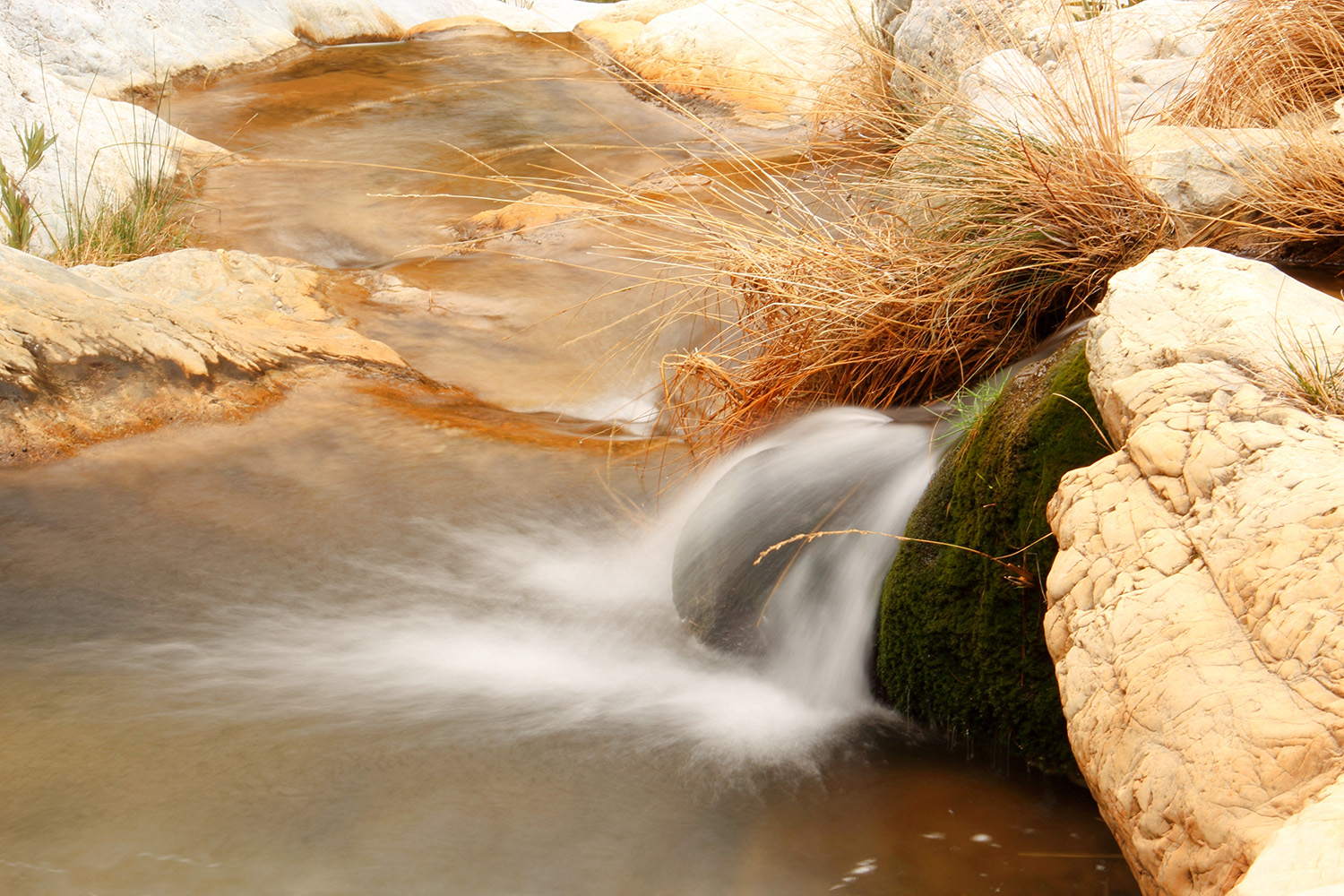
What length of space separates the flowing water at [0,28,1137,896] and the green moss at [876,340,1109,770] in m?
0.09

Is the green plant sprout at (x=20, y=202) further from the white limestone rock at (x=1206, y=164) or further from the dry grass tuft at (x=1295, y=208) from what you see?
the dry grass tuft at (x=1295, y=208)

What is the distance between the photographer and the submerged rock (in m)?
2.97

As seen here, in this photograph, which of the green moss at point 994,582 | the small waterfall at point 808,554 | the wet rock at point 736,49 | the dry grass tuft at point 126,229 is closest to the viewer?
the green moss at point 994,582

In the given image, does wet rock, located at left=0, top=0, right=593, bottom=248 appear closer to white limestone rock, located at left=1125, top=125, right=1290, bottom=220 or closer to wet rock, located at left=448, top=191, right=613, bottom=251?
wet rock, located at left=448, top=191, right=613, bottom=251

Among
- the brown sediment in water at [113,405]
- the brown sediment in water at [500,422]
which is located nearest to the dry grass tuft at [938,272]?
the brown sediment in water at [500,422]

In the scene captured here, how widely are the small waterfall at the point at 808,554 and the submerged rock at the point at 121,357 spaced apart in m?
1.68

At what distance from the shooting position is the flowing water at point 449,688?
1.78 metres

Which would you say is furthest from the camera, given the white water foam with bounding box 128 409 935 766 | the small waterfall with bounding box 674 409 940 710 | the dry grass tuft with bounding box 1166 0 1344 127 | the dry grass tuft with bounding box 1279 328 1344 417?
the dry grass tuft with bounding box 1166 0 1344 127

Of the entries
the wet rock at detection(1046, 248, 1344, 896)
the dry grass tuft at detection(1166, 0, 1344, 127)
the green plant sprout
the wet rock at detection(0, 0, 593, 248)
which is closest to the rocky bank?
the wet rock at detection(1046, 248, 1344, 896)

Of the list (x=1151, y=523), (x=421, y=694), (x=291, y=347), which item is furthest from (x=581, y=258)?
(x=1151, y=523)

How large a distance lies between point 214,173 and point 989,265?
5327 millimetres

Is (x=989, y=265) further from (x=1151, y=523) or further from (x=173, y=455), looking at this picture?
(x=173, y=455)

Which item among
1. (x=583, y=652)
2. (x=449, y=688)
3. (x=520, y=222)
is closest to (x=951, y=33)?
(x=520, y=222)

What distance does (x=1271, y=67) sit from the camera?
3428 millimetres
